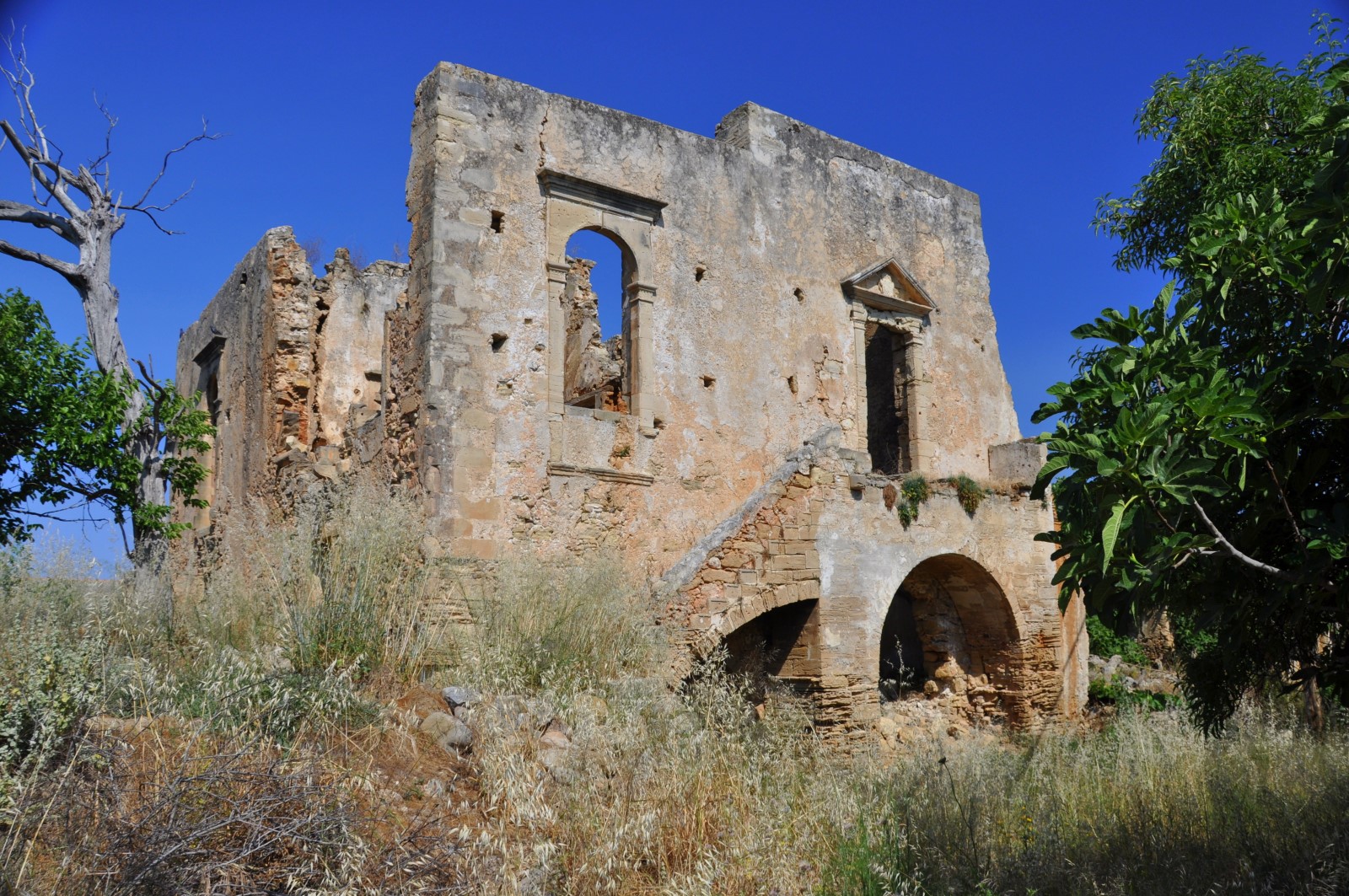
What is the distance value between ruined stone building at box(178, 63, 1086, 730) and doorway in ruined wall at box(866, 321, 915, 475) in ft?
0.22

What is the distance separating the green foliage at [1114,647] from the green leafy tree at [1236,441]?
1053 centimetres

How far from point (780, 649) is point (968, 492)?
2.81m

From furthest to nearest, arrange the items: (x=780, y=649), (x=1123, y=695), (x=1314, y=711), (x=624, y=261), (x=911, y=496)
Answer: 1. (x=1123, y=695)
2. (x=624, y=261)
3. (x=911, y=496)
4. (x=1314, y=711)
5. (x=780, y=649)

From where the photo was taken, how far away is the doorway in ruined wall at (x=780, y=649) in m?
10.2

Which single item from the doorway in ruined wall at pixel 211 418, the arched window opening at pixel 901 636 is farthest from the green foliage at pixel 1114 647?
the doorway in ruined wall at pixel 211 418

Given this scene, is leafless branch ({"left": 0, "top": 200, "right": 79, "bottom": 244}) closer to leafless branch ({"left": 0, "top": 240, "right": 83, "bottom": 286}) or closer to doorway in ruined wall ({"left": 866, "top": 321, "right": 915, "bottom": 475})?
leafless branch ({"left": 0, "top": 240, "right": 83, "bottom": 286})

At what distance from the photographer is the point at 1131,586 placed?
447 centimetres

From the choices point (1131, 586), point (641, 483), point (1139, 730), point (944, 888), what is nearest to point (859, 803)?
point (944, 888)

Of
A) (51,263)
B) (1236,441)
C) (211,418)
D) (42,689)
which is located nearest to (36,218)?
(51,263)

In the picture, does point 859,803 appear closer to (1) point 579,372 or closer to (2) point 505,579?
(2) point 505,579

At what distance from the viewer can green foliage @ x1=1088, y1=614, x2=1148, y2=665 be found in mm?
15336

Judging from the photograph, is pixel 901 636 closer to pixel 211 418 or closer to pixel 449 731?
pixel 449 731

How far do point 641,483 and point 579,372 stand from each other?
12.8 ft

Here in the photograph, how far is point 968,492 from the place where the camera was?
11805 mm
